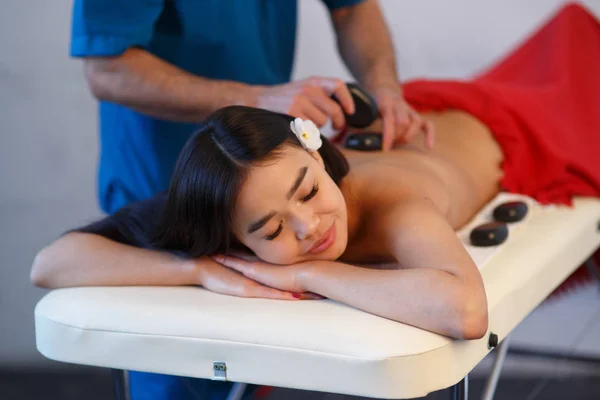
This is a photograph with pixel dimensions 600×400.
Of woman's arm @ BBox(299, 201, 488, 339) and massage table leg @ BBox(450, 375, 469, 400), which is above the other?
woman's arm @ BBox(299, 201, 488, 339)

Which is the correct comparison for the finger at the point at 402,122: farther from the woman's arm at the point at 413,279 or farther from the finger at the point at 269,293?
the finger at the point at 269,293

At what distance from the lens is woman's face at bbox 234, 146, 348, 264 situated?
1175 millimetres

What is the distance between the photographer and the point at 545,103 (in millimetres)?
2033

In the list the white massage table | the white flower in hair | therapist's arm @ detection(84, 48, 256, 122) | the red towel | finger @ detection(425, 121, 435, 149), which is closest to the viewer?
the white massage table

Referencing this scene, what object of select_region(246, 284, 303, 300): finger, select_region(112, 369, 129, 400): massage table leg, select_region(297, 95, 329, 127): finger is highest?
select_region(297, 95, 329, 127): finger

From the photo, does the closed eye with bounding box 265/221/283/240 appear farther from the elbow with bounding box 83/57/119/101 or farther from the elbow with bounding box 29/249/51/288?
the elbow with bounding box 83/57/119/101

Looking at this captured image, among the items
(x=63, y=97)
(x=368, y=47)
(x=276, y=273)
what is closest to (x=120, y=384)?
(x=276, y=273)

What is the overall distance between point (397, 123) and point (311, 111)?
25 cm

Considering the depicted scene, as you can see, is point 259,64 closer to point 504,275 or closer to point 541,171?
point 541,171

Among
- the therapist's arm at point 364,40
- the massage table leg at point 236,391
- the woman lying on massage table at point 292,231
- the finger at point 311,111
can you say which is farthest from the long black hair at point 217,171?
the therapist's arm at point 364,40

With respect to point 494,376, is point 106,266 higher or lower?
higher

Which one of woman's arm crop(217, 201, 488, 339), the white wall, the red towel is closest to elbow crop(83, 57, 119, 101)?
woman's arm crop(217, 201, 488, 339)

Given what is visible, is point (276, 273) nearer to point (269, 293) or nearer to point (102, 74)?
point (269, 293)

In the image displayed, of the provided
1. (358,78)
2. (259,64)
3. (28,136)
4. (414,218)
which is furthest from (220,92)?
(28,136)
